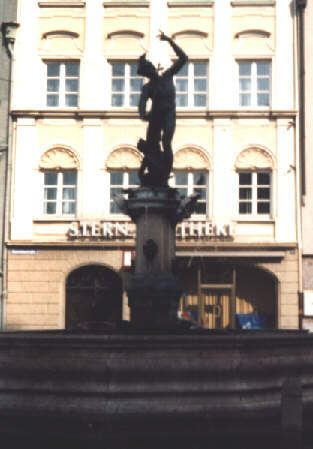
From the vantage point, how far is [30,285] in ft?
Answer: 75.9

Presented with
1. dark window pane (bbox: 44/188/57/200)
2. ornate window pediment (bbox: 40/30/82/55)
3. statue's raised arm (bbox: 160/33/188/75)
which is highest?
ornate window pediment (bbox: 40/30/82/55)

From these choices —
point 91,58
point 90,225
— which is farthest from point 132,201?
point 91,58

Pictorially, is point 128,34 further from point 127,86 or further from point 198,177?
point 198,177

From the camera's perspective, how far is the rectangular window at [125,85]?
2412 cm

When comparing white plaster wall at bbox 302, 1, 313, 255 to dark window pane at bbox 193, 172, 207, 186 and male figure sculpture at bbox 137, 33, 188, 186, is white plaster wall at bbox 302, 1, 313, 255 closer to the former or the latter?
dark window pane at bbox 193, 172, 207, 186

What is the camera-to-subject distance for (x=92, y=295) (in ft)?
77.0

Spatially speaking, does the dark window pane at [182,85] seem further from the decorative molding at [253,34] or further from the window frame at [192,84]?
the decorative molding at [253,34]

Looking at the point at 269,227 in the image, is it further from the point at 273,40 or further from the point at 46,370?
the point at 46,370

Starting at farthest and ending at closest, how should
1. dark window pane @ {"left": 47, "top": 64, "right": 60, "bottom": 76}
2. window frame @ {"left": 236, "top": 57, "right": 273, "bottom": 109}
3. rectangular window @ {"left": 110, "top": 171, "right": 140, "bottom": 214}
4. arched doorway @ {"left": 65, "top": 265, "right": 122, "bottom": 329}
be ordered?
dark window pane @ {"left": 47, "top": 64, "right": 60, "bottom": 76} < window frame @ {"left": 236, "top": 57, "right": 273, "bottom": 109} < rectangular window @ {"left": 110, "top": 171, "right": 140, "bottom": 214} < arched doorway @ {"left": 65, "top": 265, "right": 122, "bottom": 329}

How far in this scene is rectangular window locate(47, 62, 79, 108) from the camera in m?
24.3

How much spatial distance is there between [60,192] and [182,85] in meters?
4.99

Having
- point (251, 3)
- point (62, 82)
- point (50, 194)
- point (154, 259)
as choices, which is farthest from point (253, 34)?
point (154, 259)

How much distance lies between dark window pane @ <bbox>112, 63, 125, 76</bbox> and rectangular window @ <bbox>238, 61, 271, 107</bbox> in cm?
361

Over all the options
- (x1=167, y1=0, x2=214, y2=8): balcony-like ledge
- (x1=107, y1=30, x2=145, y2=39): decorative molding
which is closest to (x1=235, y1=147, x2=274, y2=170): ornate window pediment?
(x1=167, y1=0, x2=214, y2=8): balcony-like ledge
